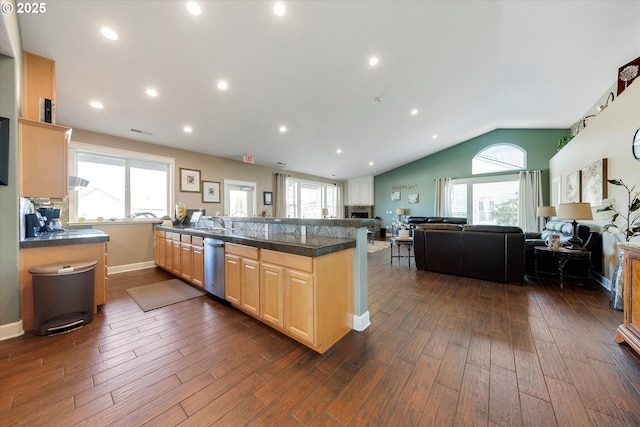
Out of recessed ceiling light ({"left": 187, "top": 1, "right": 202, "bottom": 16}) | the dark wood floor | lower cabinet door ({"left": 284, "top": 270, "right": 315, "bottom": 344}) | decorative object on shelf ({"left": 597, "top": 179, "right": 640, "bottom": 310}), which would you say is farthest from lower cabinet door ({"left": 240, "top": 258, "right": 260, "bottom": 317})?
decorative object on shelf ({"left": 597, "top": 179, "right": 640, "bottom": 310})

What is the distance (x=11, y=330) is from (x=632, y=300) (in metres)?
5.40

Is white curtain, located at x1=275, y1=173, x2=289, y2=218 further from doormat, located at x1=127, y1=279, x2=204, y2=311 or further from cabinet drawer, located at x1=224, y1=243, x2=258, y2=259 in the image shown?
cabinet drawer, located at x1=224, y1=243, x2=258, y2=259

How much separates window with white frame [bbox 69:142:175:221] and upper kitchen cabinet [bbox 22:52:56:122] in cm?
180

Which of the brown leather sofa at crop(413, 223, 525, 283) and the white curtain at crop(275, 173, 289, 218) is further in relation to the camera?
the white curtain at crop(275, 173, 289, 218)

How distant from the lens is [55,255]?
2.28 metres

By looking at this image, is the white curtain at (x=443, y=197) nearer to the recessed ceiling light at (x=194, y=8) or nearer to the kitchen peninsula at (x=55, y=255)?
the recessed ceiling light at (x=194, y=8)

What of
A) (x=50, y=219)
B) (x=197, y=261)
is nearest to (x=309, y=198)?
(x=197, y=261)

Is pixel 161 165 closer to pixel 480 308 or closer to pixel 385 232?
pixel 480 308

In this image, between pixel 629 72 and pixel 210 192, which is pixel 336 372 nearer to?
pixel 210 192

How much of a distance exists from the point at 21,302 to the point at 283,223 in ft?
8.44

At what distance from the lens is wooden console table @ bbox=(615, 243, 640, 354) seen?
171 cm

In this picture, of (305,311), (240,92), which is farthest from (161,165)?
(305,311)

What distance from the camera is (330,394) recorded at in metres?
1.37

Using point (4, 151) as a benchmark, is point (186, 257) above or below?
below
